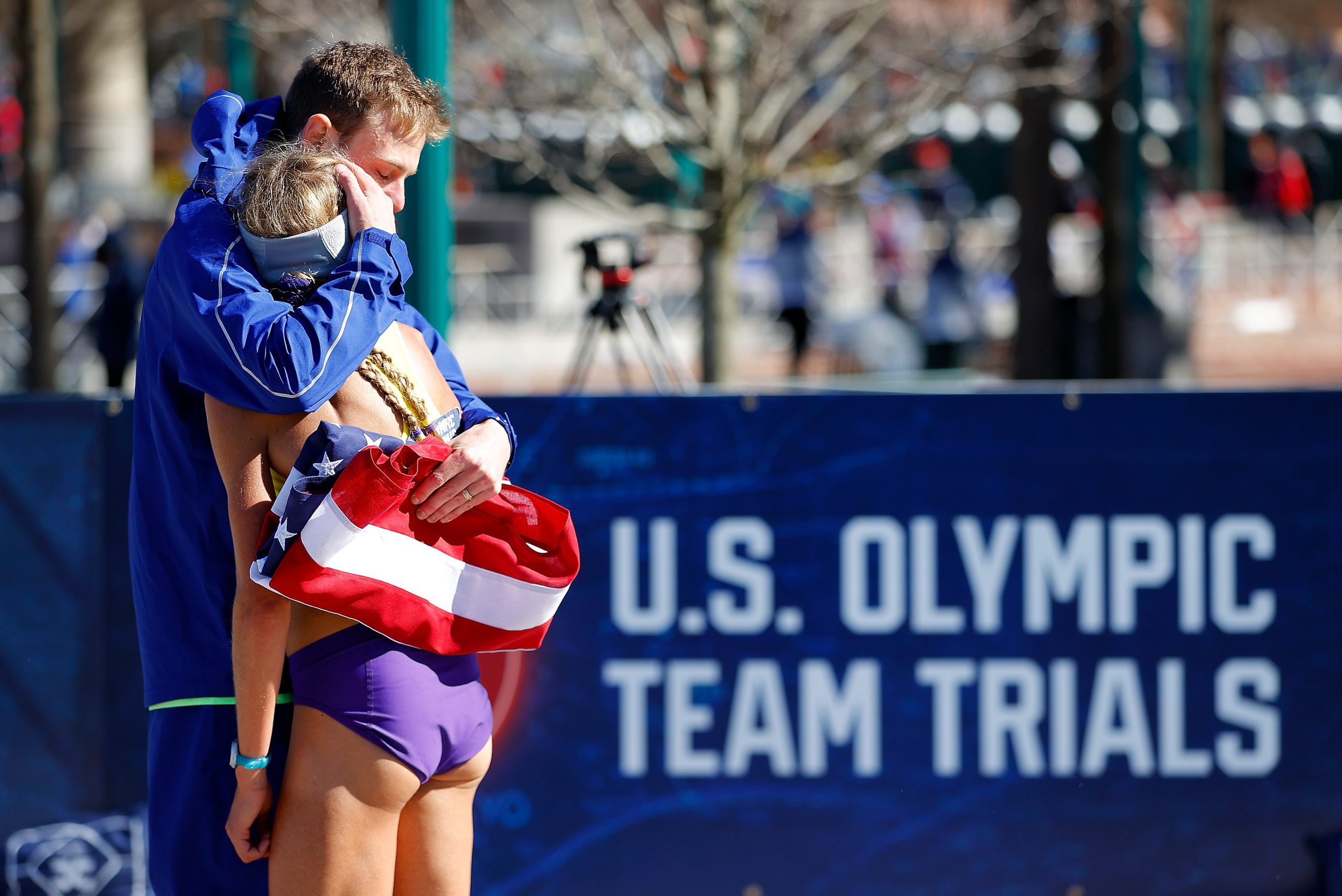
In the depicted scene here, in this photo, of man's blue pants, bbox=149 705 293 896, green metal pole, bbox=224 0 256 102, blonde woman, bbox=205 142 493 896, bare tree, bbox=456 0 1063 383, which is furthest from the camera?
green metal pole, bbox=224 0 256 102

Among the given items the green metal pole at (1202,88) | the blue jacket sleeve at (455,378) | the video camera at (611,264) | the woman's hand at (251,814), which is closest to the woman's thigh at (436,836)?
the woman's hand at (251,814)

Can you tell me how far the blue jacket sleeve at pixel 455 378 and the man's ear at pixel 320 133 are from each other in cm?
29

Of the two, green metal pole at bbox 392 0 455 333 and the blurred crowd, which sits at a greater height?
the blurred crowd

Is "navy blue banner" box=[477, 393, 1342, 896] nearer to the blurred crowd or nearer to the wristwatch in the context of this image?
the wristwatch

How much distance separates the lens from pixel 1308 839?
13.7 feet

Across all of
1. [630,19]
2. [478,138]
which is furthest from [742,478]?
[478,138]

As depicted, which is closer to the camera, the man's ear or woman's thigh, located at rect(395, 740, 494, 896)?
the man's ear

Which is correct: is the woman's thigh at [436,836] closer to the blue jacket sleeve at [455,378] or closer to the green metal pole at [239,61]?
the blue jacket sleeve at [455,378]

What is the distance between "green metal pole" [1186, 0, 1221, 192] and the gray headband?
16005 millimetres

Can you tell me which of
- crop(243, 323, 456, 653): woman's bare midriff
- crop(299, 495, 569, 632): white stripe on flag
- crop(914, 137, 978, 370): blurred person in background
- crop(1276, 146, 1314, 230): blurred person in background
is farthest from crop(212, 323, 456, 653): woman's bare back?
crop(1276, 146, 1314, 230): blurred person in background

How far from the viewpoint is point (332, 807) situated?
2.29 m

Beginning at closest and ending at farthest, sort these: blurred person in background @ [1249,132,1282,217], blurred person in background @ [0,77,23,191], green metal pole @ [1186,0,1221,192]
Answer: green metal pole @ [1186,0,1221,192]
blurred person in background @ [0,77,23,191]
blurred person in background @ [1249,132,1282,217]

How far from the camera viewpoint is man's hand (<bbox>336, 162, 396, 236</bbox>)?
7.54 ft

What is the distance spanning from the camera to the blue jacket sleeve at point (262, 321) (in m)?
2.17
